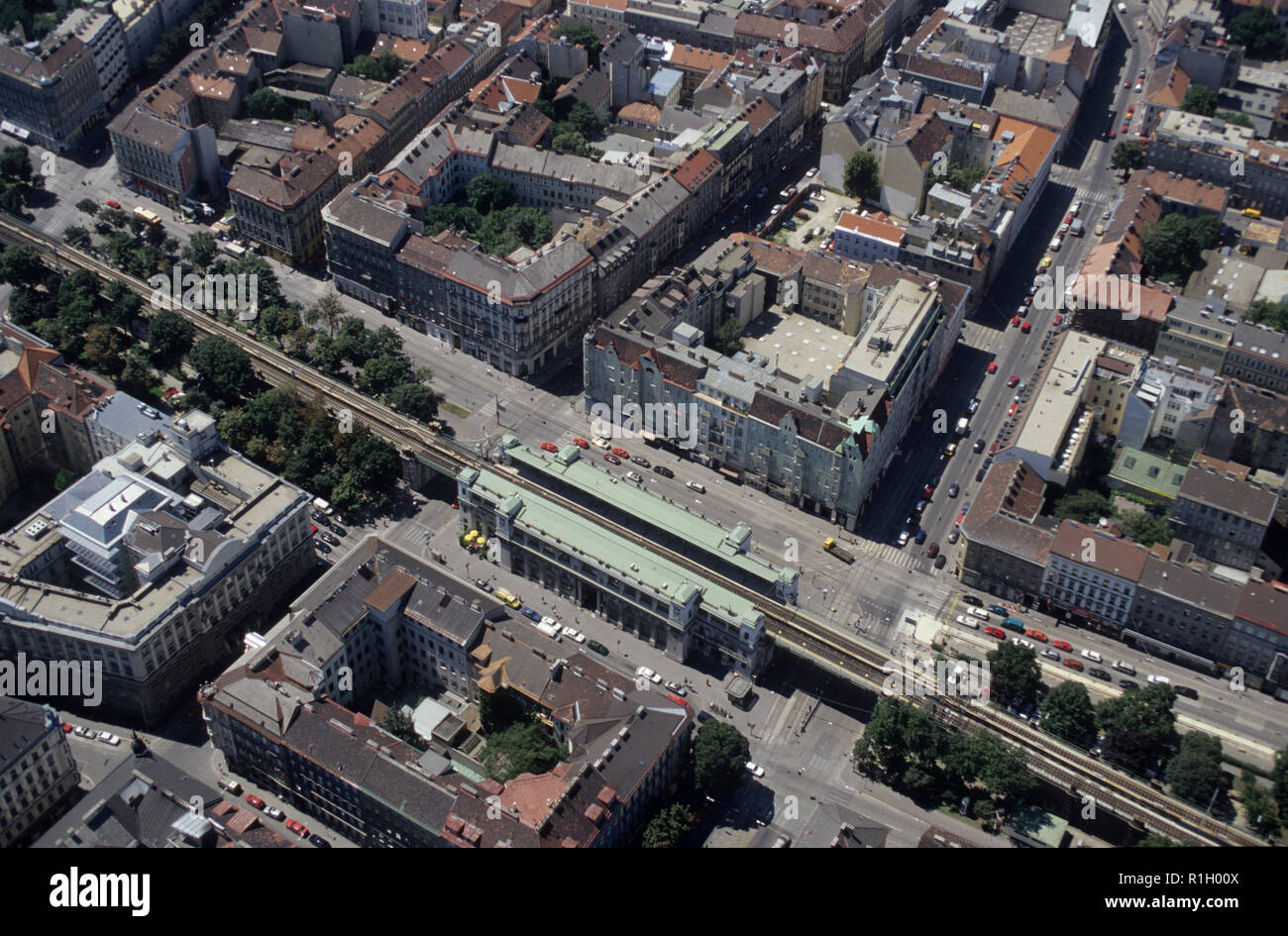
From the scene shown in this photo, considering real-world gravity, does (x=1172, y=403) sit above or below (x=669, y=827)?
above

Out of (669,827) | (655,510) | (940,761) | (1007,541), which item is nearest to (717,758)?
(669,827)

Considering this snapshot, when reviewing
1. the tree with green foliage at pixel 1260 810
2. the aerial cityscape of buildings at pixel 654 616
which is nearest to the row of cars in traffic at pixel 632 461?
the aerial cityscape of buildings at pixel 654 616

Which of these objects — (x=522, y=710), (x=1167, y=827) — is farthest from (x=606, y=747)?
(x=1167, y=827)

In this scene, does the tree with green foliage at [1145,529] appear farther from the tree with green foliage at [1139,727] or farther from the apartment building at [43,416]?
the apartment building at [43,416]

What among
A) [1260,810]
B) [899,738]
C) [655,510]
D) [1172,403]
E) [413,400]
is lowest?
[1260,810]

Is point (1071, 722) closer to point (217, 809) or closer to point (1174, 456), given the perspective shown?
point (1174, 456)

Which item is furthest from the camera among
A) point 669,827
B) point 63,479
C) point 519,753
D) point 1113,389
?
A: point 1113,389

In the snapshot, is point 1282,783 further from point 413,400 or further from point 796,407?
point 413,400
